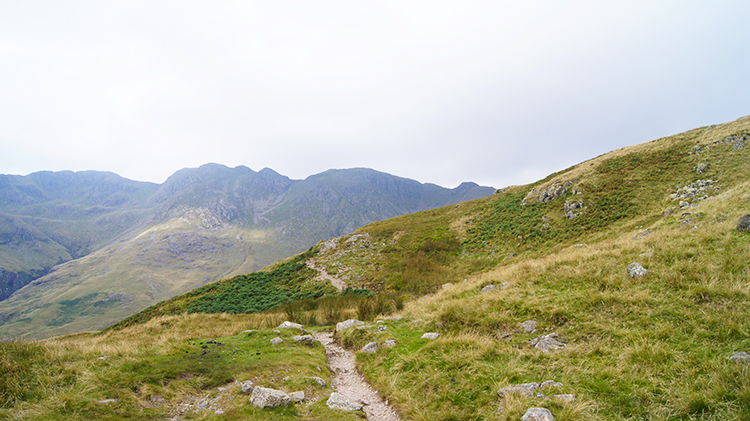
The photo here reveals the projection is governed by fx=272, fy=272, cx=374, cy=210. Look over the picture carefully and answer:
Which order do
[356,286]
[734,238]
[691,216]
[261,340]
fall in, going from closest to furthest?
[734,238], [261,340], [691,216], [356,286]

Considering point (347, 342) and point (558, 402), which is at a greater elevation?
point (558, 402)

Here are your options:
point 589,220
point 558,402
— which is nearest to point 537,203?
point 589,220

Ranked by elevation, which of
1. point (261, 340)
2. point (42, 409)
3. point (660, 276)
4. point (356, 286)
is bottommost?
point (356, 286)

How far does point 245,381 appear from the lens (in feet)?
27.0

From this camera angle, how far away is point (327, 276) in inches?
1492

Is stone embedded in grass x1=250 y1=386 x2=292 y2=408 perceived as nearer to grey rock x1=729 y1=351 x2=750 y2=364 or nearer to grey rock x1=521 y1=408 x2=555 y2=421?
grey rock x1=521 y1=408 x2=555 y2=421

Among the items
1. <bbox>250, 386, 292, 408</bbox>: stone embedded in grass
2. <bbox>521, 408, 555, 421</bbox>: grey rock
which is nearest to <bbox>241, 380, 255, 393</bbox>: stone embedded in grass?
<bbox>250, 386, 292, 408</bbox>: stone embedded in grass

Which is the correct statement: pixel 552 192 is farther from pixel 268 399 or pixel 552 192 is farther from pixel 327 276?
pixel 268 399

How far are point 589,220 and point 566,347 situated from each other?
28.3 metres

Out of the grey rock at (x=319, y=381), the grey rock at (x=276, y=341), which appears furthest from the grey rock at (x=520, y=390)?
the grey rock at (x=276, y=341)

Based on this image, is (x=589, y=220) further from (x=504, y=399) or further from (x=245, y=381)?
(x=245, y=381)

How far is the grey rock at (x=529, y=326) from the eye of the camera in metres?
9.53

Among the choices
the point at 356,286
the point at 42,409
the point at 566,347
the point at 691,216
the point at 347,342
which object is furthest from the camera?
the point at 356,286

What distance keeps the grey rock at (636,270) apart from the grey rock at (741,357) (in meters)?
5.15
